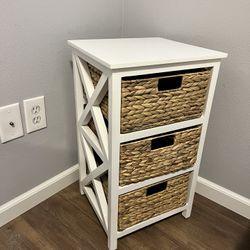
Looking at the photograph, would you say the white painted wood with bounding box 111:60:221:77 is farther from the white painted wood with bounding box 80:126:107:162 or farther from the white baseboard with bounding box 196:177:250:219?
the white baseboard with bounding box 196:177:250:219

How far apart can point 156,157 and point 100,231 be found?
36 cm

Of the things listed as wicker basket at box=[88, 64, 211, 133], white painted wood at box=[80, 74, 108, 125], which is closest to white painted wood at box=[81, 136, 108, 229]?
white painted wood at box=[80, 74, 108, 125]

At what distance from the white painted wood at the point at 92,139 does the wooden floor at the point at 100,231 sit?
30 cm

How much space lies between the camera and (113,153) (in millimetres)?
728

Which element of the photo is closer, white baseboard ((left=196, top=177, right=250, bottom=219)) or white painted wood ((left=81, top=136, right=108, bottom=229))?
white painted wood ((left=81, top=136, right=108, bottom=229))

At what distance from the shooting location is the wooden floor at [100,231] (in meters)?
0.90

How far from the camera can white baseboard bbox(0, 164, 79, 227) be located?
0.95 meters

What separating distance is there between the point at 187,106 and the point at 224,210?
52 centimetres

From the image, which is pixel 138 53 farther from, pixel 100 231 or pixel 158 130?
pixel 100 231

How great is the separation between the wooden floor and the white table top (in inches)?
23.9

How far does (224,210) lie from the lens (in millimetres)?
1062

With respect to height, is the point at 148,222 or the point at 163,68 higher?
the point at 163,68

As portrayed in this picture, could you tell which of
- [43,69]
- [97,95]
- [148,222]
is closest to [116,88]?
[97,95]

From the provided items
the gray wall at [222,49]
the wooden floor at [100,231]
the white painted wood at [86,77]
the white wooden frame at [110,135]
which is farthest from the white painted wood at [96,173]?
the gray wall at [222,49]
